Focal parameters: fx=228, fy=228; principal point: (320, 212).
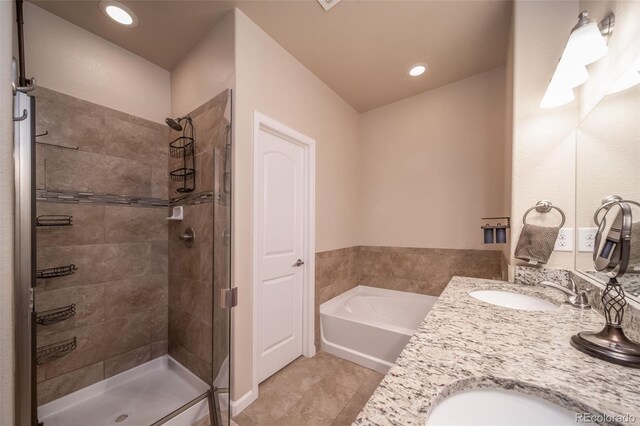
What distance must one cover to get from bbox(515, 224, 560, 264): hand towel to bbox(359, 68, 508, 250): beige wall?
36.3 inches

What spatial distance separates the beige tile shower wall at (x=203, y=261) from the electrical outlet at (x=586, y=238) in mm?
1949

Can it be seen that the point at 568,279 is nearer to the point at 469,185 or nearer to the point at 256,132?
the point at 469,185

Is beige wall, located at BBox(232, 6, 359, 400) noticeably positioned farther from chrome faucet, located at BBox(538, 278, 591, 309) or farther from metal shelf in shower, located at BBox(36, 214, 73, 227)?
chrome faucet, located at BBox(538, 278, 591, 309)

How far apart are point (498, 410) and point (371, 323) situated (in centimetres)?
166

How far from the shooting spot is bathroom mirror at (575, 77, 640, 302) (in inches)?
32.1

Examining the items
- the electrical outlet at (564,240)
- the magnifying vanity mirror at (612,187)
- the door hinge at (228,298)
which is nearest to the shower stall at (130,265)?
the door hinge at (228,298)

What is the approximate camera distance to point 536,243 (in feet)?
4.37

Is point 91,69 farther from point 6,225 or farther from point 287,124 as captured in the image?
point 6,225

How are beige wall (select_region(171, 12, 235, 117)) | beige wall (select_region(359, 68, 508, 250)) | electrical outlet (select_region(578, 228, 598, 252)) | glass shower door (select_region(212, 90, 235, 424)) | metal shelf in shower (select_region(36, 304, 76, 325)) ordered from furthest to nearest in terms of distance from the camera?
beige wall (select_region(359, 68, 508, 250)), beige wall (select_region(171, 12, 235, 117)), metal shelf in shower (select_region(36, 304, 76, 325)), glass shower door (select_region(212, 90, 235, 424)), electrical outlet (select_region(578, 228, 598, 252))

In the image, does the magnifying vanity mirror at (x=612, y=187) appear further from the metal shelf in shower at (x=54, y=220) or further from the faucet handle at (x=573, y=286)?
the metal shelf in shower at (x=54, y=220)

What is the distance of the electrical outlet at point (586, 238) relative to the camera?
113 cm

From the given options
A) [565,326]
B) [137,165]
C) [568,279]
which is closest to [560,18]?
[568,279]

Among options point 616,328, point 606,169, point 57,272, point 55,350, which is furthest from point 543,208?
point 55,350

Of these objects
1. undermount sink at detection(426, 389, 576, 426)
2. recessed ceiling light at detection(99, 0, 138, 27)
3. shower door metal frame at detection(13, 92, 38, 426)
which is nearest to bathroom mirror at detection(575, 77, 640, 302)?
undermount sink at detection(426, 389, 576, 426)
